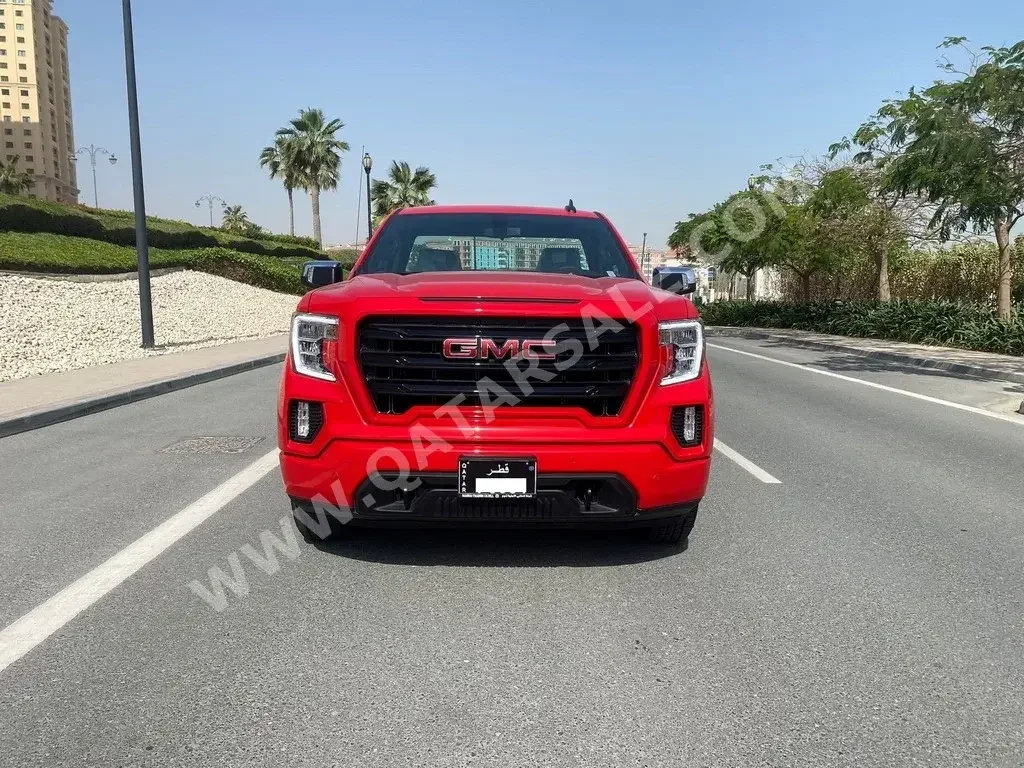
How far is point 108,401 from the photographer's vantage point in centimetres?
1006

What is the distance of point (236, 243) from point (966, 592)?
126 ft

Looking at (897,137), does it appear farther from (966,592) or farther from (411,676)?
(411,676)

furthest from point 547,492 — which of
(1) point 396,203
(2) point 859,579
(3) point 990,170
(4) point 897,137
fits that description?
(1) point 396,203

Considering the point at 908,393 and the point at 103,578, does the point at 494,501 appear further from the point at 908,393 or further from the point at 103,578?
the point at 908,393

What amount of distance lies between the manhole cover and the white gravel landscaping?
5986 mm

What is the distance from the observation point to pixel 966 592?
3975 mm

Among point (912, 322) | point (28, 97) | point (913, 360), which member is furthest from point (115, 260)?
point (28, 97)

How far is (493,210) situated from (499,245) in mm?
358

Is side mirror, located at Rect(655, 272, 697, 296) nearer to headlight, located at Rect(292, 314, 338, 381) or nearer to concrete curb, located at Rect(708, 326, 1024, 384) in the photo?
headlight, located at Rect(292, 314, 338, 381)

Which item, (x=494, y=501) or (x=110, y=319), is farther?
(x=110, y=319)

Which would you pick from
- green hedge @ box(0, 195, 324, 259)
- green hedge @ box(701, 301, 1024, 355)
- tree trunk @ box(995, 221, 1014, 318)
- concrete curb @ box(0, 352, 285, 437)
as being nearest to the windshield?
concrete curb @ box(0, 352, 285, 437)

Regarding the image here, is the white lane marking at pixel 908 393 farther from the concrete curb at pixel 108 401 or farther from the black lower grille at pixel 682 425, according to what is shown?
the concrete curb at pixel 108 401

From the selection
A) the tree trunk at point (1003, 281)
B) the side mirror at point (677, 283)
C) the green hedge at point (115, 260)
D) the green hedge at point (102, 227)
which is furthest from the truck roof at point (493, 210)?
the green hedge at point (102, 227)

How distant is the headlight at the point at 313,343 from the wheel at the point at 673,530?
1.78m
